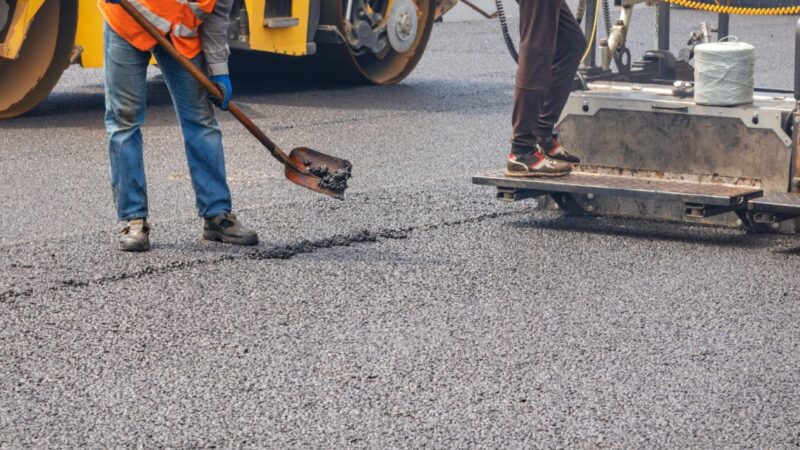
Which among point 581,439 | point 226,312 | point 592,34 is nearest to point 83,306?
point 226,312

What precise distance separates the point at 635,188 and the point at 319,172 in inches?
50.0

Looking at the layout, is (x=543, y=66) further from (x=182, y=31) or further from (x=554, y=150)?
(x=182, y=31)

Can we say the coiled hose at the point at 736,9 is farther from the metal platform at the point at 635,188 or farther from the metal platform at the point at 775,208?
the metal platform at the point at 775,208

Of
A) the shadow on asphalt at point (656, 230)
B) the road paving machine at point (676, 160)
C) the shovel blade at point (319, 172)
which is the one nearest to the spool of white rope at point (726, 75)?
the road paving machine at point (676, 160)

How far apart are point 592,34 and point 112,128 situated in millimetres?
2579

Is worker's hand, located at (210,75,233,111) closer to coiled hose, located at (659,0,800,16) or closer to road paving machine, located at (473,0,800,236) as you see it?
road paving machine, located at (473,0,800,236)

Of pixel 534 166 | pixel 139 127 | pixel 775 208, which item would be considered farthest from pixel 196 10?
pixel 775 208

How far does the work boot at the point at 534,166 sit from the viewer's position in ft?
20.3

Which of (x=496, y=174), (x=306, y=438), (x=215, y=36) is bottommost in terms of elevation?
(x=306, y=438)

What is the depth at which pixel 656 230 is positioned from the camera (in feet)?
20.2

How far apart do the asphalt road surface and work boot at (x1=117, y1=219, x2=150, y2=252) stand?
11 centimetres

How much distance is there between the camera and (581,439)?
12.1ft

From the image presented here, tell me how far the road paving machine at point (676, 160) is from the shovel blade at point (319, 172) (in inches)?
27.2

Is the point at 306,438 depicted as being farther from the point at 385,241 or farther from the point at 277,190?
the point at 277,190
